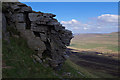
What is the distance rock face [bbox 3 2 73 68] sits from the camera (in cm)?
2594

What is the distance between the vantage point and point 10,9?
88.9ft

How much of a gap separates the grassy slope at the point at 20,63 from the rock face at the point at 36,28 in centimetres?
175

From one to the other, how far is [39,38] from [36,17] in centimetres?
476

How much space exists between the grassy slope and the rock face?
175 cm

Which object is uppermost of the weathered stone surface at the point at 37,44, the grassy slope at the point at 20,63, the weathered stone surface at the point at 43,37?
the weathered stone surface at the point at 43,37

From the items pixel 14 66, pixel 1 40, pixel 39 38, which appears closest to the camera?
pixel 14 66

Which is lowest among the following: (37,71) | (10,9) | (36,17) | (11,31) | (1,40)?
(37,71)

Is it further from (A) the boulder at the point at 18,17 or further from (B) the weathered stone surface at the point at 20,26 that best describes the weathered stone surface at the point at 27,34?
(A) the boulder at the point at 18,17

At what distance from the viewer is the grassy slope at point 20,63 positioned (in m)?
19.2

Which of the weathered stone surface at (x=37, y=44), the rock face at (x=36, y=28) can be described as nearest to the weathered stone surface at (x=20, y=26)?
the rock face at (x=36, y=28)

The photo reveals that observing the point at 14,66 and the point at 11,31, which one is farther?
the point at 11,31

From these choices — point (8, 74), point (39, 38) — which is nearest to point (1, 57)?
point (8, 74)

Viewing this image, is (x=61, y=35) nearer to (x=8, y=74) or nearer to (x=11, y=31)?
(x=11, y=31)

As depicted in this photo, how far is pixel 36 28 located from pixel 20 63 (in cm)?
866
